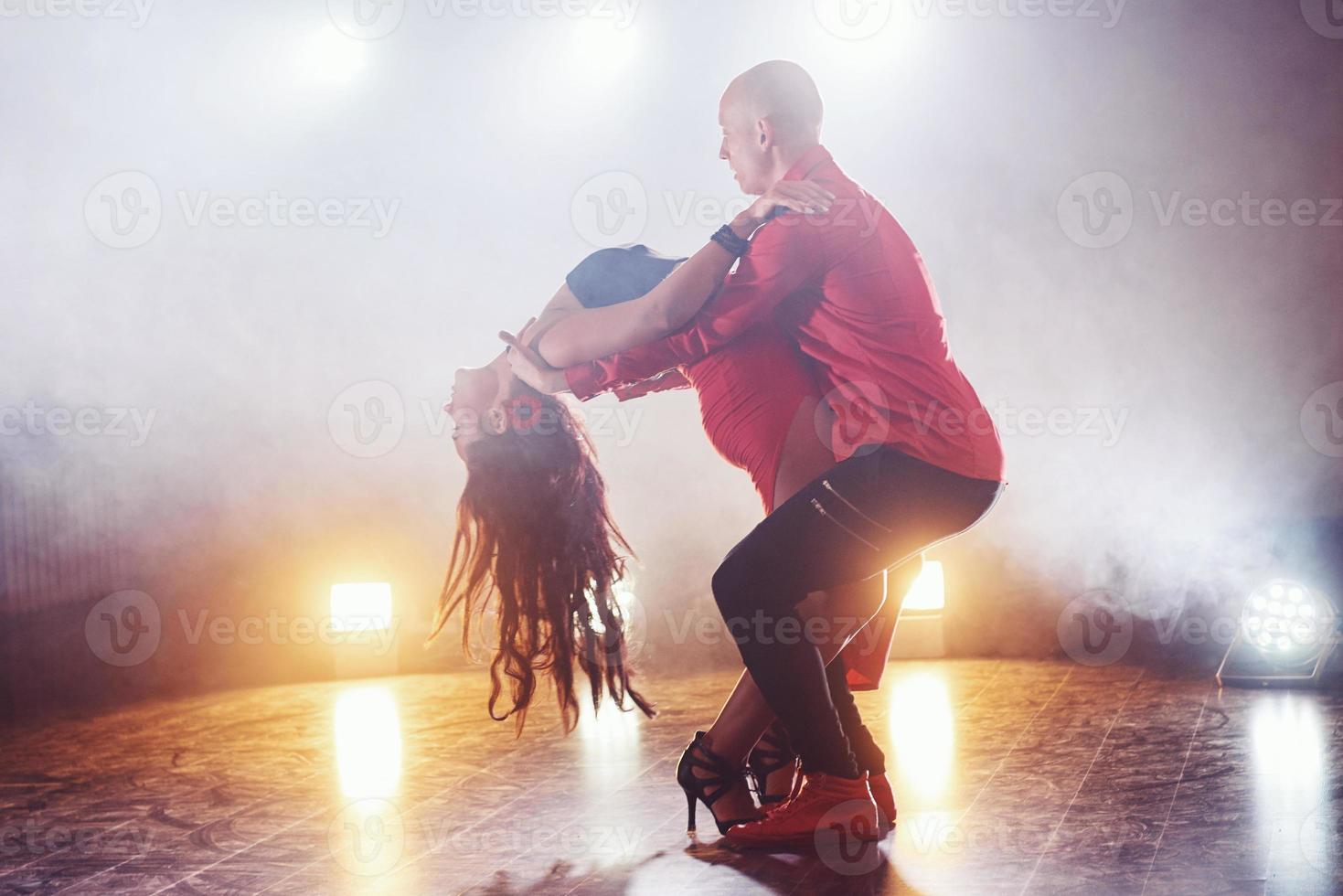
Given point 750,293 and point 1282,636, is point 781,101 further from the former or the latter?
point 1282,636

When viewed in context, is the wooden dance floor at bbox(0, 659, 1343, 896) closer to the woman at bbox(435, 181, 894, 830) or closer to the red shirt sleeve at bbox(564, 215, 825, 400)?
the woman at bbox(435, 181, 894, 830)

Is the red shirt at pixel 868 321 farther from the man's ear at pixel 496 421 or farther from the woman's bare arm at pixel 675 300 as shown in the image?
the man's ear at pixel 496 421

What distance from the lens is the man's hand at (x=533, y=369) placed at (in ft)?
7.29

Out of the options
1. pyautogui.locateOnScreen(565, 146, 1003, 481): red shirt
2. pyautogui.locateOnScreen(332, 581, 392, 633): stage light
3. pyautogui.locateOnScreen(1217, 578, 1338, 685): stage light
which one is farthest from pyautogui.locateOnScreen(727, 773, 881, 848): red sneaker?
pyautogui.locateOnScreen(332, 581, 392, 633): stage light

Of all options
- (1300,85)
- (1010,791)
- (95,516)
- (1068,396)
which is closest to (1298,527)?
(1068,396)

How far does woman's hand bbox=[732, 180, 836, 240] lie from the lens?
1.92 m

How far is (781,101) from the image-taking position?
2.10 m

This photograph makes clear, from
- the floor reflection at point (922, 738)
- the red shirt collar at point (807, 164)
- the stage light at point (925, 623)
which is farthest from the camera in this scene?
the stage light at point (925, 623)

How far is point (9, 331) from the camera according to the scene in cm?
436

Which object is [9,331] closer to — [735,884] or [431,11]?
[431,11]

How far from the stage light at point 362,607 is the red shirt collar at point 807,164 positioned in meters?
3.36

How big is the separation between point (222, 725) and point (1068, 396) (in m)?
3.11

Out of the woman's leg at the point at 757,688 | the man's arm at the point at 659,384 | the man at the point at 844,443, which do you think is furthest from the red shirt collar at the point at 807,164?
the woman's leg at the point at 757,688

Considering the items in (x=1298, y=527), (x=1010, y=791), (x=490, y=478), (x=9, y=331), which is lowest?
(x=1010, y=791)
